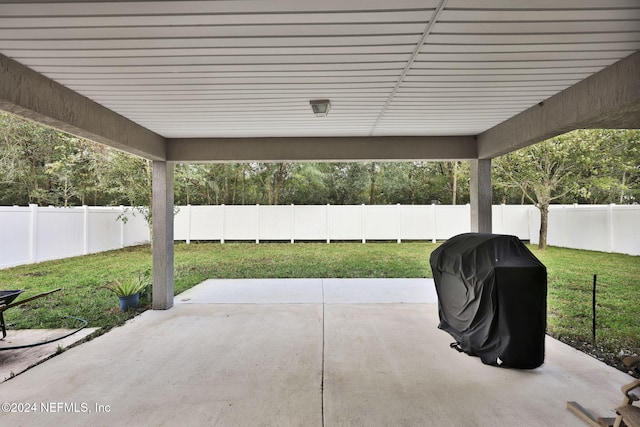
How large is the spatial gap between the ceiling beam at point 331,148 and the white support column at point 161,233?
0.29m

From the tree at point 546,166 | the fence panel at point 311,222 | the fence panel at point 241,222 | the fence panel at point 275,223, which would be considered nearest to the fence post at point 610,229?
the tree at point 546,166

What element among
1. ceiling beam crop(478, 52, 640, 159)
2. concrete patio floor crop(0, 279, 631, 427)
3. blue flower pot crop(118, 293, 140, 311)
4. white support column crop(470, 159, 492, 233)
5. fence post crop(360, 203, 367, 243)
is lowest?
concrete patio floor crop(0, 279, 631, 427)

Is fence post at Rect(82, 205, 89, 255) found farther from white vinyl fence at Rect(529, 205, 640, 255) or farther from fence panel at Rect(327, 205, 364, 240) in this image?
white vinyl fence at Rect(529, 205, 640, 255)

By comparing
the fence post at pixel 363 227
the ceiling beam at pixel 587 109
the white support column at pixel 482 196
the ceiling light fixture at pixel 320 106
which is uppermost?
the ceiling light fixture at pixel 320 106

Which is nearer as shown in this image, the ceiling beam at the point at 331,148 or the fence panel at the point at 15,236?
the ceiling beam at the point at 331,148

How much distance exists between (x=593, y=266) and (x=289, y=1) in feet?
29.2

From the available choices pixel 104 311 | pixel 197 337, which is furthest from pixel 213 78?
pixel 104 311

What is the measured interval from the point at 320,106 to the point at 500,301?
8.48 feet

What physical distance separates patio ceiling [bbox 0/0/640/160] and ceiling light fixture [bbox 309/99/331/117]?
108 millimetres

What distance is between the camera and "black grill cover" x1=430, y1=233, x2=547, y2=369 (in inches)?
115

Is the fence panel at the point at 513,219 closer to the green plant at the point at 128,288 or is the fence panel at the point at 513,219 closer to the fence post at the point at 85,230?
the green plant at the point at 128,288

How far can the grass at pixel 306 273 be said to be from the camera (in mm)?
4363

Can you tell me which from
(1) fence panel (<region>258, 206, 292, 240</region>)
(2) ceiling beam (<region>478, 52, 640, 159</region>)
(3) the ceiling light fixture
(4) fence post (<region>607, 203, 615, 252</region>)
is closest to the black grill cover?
(2) ceiling beam (<region>478, 52, 640, 159</region>)

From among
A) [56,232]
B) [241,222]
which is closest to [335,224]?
[241,222]
